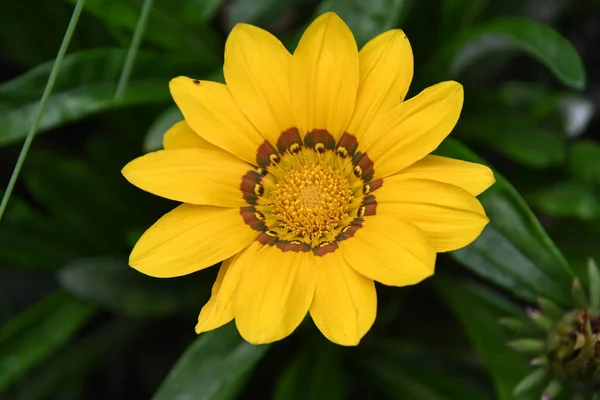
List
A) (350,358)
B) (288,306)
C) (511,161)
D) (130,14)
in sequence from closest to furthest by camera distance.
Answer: (288,306) → (130,14) → (350,358) → (511,161)

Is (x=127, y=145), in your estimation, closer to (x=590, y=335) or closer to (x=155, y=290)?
(x=155, y=290)

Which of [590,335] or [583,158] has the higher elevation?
[583,158]

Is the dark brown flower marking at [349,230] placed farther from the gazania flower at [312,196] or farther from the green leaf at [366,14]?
the green leaf at [366,14]

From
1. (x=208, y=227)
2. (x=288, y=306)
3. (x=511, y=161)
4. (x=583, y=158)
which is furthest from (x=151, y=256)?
(x=511, y=161)

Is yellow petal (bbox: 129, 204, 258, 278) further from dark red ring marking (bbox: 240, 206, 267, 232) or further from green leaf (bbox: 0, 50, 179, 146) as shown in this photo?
green leaf (bbox: 0, 50, 179, 146)

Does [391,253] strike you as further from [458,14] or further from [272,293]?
[458,14]

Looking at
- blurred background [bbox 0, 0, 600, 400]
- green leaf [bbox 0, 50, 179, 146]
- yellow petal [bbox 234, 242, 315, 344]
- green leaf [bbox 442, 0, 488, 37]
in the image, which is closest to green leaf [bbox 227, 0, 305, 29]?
blurred background [bbox 0, 0, 600, 400]
